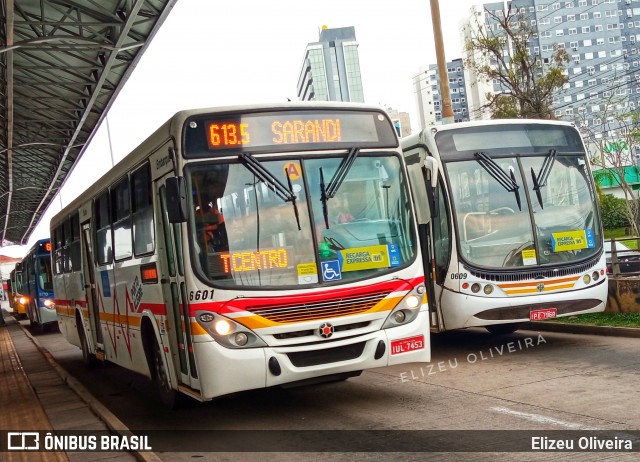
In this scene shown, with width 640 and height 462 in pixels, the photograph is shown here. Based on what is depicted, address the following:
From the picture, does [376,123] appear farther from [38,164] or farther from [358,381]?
[38,164]

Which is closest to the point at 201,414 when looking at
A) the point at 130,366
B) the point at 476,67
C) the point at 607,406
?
the point at 130,366

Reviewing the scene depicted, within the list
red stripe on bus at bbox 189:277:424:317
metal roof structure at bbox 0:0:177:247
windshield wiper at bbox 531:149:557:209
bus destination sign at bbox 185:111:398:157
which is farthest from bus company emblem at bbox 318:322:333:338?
metal roof structure at bbox 0:0:177:247

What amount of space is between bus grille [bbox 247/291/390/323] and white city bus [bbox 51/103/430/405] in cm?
1

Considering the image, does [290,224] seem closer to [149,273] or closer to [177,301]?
[177,301]

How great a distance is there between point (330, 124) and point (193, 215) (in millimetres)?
1788

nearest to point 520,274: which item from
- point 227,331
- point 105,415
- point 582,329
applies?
point 582,329

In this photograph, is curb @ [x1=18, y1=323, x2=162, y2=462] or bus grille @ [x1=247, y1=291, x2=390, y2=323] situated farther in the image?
bus grille @ [x1=247, y1=291, x2=390, y2=323]

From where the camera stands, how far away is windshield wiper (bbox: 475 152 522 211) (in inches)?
455

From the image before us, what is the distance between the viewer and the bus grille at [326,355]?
7984 mm

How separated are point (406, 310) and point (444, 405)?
1.03 meters

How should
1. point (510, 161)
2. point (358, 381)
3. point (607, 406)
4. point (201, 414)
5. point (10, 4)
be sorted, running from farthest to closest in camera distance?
point (10, 4)
point (510, 161)
point (358, 381)
point (201, 414)
point (607, 406)

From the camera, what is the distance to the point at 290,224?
812 cm

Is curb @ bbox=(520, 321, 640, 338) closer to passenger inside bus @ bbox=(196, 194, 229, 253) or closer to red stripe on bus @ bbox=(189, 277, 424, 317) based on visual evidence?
red stripe on bus @ bbox=(189, 277, 424, 317)

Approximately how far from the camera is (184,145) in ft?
26.6
